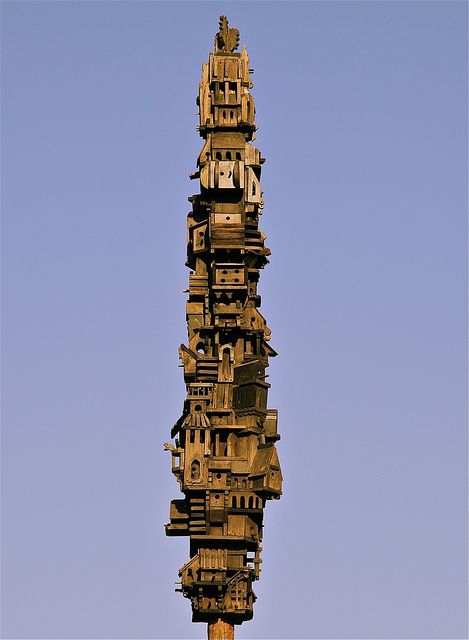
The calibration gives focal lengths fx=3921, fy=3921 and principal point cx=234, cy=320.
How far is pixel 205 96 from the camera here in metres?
105

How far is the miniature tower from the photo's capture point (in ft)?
337

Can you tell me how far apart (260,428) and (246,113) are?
27.8 ft

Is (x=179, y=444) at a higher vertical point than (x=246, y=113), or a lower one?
lower

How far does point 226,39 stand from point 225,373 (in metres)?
9.21

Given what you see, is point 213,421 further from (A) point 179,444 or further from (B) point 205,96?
(B) point 205,96

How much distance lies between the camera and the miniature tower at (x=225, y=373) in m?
103

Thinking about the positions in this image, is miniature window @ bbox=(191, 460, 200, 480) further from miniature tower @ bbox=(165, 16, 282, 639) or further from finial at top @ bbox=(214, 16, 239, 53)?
finial at top @ bbox=(214, 16, 239, 53)

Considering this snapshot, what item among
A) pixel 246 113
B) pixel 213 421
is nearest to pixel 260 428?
pixel 213 421

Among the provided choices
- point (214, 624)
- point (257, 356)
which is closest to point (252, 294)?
point (257, 356)

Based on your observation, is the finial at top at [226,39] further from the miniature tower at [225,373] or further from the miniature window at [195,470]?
the miniature window at [195,470]

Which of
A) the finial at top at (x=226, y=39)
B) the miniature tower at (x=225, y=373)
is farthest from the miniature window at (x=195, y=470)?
the finial at top at (x=226, y=39)

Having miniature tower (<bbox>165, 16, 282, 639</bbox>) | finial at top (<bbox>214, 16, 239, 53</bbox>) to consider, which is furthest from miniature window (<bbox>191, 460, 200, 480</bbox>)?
finial at top (<bbox>214, 16, 239, 53</bbox>)

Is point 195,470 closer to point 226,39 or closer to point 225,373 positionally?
point 225,373

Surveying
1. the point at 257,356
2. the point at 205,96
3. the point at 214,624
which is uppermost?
the point at 205,96
